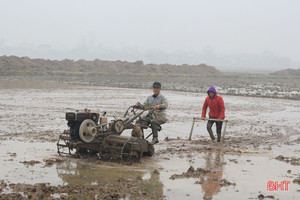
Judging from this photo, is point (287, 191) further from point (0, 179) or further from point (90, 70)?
point (90, 70)

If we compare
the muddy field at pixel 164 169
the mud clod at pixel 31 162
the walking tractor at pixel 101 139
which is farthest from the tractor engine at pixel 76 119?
the mud clod at pixel 31 162

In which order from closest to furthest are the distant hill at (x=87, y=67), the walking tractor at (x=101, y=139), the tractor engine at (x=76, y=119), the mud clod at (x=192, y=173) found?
1. the mud clod at (x=192, y=173)
2. the tractor engine at (x=76, y=119)
3. the walking tractor at (x=101, y=139)
4. the distant hill at (x=87, y=67)

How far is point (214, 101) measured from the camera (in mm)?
11750

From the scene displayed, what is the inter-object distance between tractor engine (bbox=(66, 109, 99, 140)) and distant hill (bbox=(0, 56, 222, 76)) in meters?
66.6

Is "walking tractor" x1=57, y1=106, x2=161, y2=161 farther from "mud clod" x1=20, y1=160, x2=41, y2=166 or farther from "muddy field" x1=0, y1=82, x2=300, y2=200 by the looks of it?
"mud clod" x1=20, y1=160, x2=41, y2=166

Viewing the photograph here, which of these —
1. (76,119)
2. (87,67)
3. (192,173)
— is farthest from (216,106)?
(87,67)

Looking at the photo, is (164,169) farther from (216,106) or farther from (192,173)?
(216,106)

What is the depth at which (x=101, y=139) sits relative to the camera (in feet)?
29.0

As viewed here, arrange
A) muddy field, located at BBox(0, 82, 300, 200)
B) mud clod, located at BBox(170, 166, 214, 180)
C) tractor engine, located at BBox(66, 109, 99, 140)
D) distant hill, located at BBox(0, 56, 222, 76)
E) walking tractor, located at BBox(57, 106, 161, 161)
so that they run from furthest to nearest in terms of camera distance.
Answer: distant hill, located at BBox(0, 56, 222, 76), walking tractor, located at BBox(57, 106, 161, 161), tractor engine, located at BBox(66, 109, 99, 140), mud clod, located at BBox(170, 166, 214, 180), muddy field, located at BBox(0, 82, 300, 200)

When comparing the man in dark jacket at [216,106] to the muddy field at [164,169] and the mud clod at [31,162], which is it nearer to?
the muddy field at [164,169]

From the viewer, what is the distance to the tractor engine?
827 cm

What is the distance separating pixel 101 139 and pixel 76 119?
2.83 ft

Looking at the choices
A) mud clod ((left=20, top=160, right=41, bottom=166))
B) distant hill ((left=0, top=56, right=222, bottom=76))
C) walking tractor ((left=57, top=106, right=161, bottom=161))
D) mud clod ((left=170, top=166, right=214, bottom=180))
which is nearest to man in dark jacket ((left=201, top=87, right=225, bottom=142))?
walking tractor ((left=57, top=106, right=161, bottom=161))

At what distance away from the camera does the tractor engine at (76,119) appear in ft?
27.1
